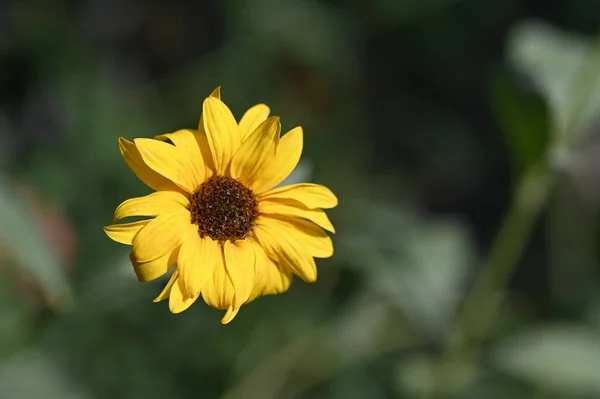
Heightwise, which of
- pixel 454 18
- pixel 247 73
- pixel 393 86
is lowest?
pixel 247 73

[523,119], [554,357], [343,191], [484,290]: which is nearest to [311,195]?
[523,119]

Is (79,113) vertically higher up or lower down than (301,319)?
higher up

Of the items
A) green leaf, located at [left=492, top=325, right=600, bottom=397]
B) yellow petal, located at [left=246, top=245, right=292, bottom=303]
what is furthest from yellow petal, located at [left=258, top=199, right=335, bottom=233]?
green leaf, located at [left=492, top=325, right=600, bottom=397]

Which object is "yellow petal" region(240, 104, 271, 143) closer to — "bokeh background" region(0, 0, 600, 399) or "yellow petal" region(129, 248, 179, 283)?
"bokeh background" region(0, 0, 600, 399)

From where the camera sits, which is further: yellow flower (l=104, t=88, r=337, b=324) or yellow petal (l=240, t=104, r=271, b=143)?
yellow petal (l=240, t=104, r=271, b=143)

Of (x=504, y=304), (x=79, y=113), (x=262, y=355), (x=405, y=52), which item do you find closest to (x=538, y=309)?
(x=504, y=304)

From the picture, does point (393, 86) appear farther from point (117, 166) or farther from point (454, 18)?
point (117, 166)
